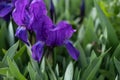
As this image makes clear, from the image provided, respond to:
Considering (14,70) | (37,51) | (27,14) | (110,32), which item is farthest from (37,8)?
(110,32)

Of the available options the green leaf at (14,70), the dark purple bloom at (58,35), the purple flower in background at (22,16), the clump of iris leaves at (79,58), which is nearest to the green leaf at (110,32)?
the clump of iris leaves at (79,58)

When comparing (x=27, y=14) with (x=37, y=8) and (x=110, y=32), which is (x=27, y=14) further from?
(x=110, y=32)

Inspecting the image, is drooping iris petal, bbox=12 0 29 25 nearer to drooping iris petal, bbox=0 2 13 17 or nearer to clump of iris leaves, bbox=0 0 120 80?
clump of iris leaves, bbox=0 0 120 80

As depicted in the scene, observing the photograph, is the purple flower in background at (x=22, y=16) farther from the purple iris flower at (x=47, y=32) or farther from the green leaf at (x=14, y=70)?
the green leaf at (x=14, y=70)

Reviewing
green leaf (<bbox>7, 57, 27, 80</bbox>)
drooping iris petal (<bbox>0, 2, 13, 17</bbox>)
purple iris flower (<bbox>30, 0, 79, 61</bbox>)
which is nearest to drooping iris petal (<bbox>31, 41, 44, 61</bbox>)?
purple iris flower (<bbox>30, 0, 79, 61</bbox>)

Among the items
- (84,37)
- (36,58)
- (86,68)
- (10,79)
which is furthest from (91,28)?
(10,79)

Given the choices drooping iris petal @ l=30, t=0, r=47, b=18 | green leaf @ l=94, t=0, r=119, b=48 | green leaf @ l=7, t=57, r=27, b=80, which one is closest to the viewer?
green leaf @ l=7, t=57, r=27, b=80

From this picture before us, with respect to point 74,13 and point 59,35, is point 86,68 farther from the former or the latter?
point 74,13
